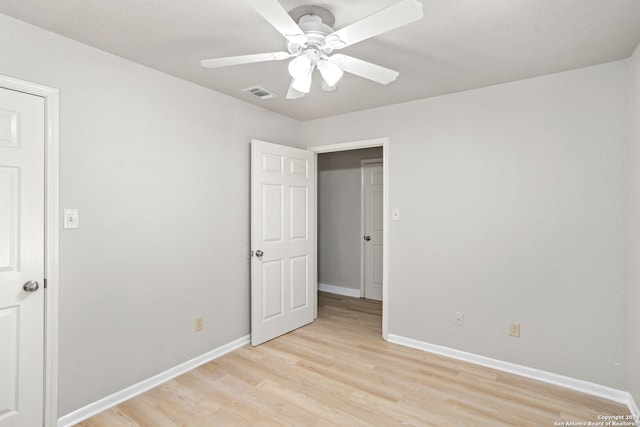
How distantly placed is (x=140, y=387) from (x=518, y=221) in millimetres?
3195

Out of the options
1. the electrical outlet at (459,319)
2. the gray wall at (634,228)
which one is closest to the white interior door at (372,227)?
the electrical outlet at (459,319)

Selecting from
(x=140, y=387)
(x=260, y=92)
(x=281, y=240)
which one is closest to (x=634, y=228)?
(x=281, y=240)

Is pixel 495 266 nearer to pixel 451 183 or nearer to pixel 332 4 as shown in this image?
pixel 451 183

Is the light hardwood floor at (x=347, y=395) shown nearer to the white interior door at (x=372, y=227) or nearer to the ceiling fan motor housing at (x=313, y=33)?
the white interior door at (x=372, y=227)

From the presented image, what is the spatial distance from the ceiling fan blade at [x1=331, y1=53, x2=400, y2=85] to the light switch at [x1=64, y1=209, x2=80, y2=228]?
1841 mm

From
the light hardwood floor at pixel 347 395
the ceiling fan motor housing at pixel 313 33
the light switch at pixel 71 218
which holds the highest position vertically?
the ceiling fan motor housing at pixel 313 33

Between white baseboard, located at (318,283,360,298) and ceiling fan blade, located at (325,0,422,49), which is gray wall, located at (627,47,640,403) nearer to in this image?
ceiling fan blade, located at (325,0,422,49)

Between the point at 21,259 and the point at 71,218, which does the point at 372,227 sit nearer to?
the point at 71,218

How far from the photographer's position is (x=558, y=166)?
2.55 meters

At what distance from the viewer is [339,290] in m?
5.32

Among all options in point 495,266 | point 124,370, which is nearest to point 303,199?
point 495,266

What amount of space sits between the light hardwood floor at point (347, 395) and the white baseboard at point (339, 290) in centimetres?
194

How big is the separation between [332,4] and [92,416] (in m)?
2.88

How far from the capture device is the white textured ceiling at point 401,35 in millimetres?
1709
